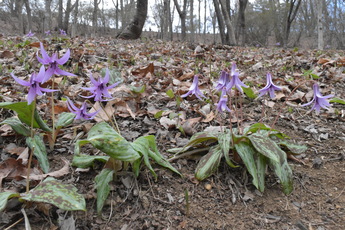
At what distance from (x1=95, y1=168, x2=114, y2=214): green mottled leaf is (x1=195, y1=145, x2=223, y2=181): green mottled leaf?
46cm

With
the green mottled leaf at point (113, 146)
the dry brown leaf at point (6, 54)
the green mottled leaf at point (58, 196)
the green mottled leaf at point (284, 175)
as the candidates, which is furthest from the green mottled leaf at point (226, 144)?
the dry brown leaf at point (6, 54)

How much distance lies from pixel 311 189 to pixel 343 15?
23.9m

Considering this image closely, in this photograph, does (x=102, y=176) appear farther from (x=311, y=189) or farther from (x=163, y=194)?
(x=311, y=189)

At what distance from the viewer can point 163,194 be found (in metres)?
1.40

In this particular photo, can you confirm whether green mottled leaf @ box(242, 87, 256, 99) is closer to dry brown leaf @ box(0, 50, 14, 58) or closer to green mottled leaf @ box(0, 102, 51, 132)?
green mottled leaf @ box(0, 102, 51, 132)

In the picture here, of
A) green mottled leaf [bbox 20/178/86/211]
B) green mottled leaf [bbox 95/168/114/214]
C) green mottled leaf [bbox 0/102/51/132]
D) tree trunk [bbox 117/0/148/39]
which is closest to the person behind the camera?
green mottled leaf [bbox 20/178/86/211]

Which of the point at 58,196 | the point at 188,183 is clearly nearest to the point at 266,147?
the point at 188,183

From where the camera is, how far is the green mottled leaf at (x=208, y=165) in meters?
1.45

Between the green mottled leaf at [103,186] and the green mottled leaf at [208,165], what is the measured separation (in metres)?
0.46

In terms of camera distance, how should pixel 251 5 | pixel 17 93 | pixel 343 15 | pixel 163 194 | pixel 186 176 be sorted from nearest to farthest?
pixel 163 194 → pixel 186 176 → pixel 17 93 → pixel 343 15 → pixel 251 5

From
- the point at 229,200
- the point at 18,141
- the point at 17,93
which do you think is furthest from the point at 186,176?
the point at 17,93

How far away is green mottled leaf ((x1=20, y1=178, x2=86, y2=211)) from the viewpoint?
100 centimetres

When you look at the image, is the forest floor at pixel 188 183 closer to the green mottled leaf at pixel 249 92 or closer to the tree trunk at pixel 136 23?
the green mottled leaf at pixel 249 92

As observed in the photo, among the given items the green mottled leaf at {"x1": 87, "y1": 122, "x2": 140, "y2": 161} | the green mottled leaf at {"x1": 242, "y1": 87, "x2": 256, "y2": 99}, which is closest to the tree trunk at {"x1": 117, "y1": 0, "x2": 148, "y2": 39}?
the green mottled leaf at {"x1": 242, "y1": 87, "x2": 256, "y2": 99}
